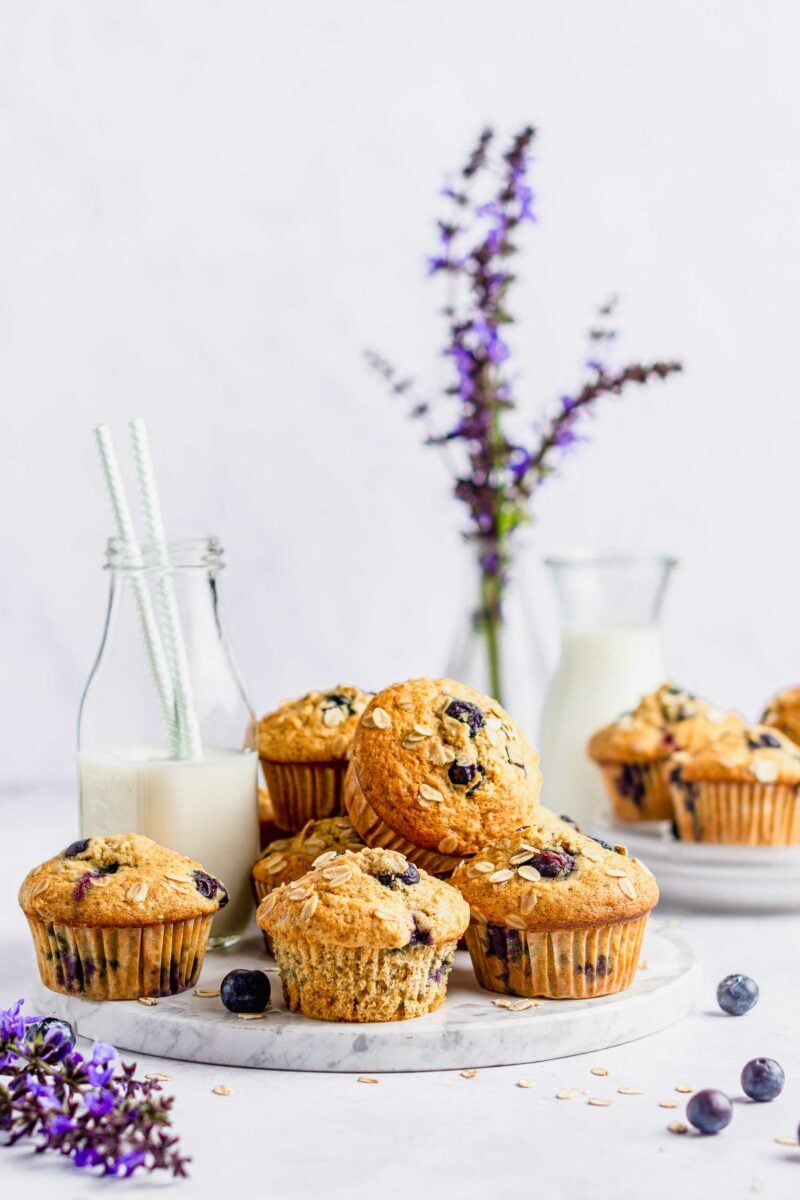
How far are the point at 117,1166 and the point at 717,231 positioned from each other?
14.3 feet

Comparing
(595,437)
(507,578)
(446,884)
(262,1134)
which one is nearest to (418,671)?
(595,437)

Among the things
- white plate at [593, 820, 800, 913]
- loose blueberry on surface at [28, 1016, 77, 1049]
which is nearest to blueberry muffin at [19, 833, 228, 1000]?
loose blueberry on surface at [28, 1016, 77, 1049]

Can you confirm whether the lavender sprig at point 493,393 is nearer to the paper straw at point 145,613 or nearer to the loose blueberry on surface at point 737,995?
the paper straw at point 145,613

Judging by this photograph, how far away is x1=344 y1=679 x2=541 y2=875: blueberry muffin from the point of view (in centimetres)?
256

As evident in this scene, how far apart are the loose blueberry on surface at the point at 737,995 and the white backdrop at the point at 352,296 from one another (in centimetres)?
289

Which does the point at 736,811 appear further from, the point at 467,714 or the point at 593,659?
the point at 467,714

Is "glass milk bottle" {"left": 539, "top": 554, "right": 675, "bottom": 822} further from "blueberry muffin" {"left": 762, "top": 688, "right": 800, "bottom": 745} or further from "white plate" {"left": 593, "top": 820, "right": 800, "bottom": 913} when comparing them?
"white plate" {"left": 593, "top": 820, "right": 800, "bottom": 913}

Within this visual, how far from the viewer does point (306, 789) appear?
116 inches

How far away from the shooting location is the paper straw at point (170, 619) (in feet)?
8.72

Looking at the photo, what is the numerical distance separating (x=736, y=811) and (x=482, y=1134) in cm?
156

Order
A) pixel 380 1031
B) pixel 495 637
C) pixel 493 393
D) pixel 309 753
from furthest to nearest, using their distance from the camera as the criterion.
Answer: pixel 495 637
pixel 493 393
pixel 309 753
pixel 380 1031

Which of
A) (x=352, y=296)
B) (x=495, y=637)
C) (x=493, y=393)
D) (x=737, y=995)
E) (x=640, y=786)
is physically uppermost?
(x=352, y=296)

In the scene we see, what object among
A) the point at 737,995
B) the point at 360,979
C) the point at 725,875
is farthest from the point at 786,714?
the point at 360,979

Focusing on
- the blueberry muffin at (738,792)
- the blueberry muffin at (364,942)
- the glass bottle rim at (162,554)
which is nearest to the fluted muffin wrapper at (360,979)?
the blueberry muffin at (364,942)
